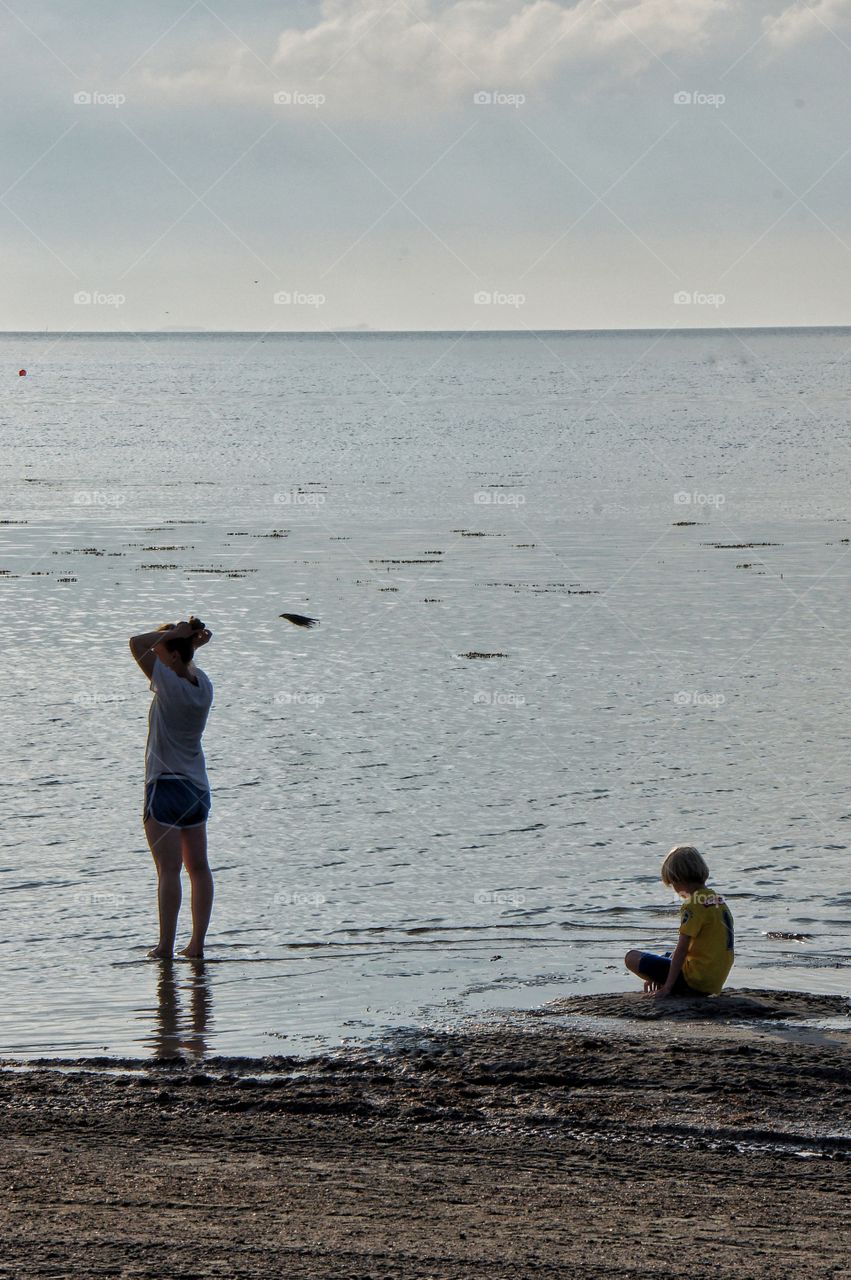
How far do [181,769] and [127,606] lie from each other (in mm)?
13399

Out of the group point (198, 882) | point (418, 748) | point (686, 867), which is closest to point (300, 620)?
point (418, 748)

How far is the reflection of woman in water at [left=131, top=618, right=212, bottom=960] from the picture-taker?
29.4 feet

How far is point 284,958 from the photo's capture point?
30.4ft

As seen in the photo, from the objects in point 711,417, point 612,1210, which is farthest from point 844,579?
point 711,417

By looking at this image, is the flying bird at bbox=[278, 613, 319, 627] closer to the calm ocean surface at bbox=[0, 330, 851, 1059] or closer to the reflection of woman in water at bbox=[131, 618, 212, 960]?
the calm ocean surface at bbox=[0, 330, 851, 1059]

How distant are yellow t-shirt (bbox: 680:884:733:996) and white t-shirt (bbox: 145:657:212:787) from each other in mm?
2762

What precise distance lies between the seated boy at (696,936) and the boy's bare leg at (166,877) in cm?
282

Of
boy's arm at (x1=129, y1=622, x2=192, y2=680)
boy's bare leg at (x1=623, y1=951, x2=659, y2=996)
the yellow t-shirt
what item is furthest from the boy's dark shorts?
boy's arm at (x1=129, y1=622, x2=192, y2=680)

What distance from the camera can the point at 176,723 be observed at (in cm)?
896

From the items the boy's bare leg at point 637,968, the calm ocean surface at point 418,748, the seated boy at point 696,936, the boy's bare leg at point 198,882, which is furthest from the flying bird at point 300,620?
the seated boy at point 696,936

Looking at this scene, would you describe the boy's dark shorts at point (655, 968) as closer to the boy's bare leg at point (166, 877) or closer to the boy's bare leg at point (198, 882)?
the boy's bare leg at point (198, 882)

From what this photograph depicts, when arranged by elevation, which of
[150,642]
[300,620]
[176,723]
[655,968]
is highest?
[300,620]

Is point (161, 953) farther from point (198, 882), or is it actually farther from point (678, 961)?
point (678, 961)

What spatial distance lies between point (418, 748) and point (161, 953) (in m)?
5.48
